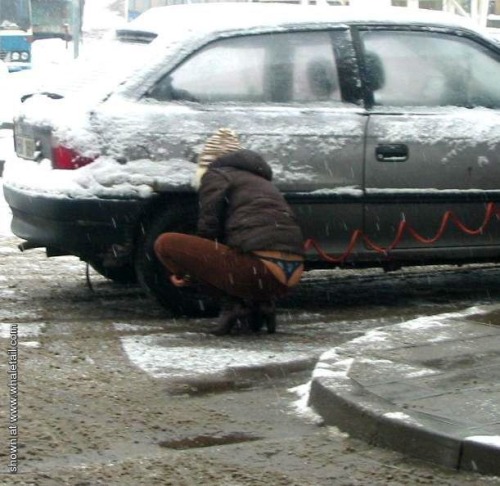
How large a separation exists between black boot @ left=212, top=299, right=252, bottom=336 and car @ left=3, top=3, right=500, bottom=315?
0.51 meters

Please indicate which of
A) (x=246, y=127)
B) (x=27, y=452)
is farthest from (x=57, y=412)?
(x=246, y=127)

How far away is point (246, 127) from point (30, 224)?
139cm

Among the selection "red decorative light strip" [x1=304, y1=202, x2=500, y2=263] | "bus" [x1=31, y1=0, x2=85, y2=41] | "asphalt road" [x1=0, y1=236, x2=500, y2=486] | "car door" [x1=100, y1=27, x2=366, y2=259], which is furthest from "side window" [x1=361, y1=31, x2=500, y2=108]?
"bus" [x1=31, y1=0, x2=85, y2=41]

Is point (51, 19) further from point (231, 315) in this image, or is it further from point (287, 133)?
point (231, 315)

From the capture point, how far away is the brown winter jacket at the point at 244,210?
7.35 metres

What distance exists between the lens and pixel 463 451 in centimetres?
499

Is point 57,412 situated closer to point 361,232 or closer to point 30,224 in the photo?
point 30,224

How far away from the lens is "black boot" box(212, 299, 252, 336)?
747 centimetres

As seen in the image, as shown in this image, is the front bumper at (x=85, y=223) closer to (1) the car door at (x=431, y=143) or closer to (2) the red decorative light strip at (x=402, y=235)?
(2) the red decorative light strip at (x=402, y=235)

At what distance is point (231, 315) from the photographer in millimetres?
7465

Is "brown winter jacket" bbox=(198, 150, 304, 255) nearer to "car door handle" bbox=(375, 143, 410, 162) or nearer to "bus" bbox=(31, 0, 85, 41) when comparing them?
"car door handle" bbox=(375, 143, 410, 162)

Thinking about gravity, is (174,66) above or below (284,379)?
above

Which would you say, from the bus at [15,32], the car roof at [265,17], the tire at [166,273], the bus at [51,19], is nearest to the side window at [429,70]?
the car roof at [265,17]

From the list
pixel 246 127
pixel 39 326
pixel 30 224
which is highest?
pixel 246 127
